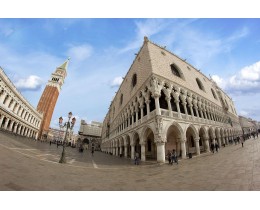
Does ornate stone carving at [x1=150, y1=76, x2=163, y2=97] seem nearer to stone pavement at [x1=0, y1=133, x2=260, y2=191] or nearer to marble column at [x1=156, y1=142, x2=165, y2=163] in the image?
marble column at [x1=156, y1=142, x2=165, y2=163]

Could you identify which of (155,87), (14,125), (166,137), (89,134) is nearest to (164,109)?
(155,87)

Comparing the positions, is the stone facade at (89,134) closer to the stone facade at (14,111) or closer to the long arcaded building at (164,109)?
the stone facade at (14,111)

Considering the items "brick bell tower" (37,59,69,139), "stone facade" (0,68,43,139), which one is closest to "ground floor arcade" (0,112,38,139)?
"stone facade" (0,68,43,139)

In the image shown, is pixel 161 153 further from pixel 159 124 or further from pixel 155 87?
pixel 155 87

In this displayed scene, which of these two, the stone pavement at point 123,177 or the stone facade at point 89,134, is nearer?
the stone pavement at point 123,177

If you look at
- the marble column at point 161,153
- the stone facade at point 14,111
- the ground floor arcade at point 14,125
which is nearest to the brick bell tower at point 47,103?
the stone facade at point 14,111

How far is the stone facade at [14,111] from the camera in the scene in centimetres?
2992

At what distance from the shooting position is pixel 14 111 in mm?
35688

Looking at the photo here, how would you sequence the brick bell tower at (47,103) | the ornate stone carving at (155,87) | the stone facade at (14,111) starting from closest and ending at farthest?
the ornate stone carving at (155,87), the stone facade at (14,111), the brick bell tower at (47,103)

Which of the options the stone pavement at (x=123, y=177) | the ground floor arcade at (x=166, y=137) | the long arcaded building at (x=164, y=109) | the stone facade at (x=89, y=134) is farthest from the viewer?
the stone facade at (x=89, y=134)

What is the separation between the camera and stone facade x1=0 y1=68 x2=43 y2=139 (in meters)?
29.9

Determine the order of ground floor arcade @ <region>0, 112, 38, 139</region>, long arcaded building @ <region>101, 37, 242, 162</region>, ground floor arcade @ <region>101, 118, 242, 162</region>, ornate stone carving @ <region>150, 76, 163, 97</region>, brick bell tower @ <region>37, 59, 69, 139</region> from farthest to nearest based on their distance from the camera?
brick bell tower @ <region>37, 59, 69, 139</region> < ground floor arcade @ <region>0, 112, 38, 139</region> < ornate stone carving @ <region>150, 76, 163, 97</region> < long arcaded building @ <region>101, 37, 242, 162</region> < ground floor arcade @ <region>101, 118, 242, 162</region>

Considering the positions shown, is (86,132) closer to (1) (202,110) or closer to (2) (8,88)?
(2) (8,88)

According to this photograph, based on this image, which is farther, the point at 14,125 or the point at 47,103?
the point at 47,103
